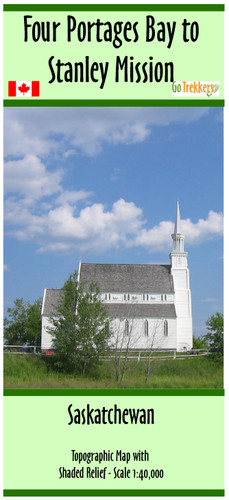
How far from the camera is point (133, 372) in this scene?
3234 centimetres

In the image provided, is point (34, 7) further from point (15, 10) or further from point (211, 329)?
point (211, 329)

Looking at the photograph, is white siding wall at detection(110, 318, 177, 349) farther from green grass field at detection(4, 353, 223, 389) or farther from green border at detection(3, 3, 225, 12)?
green border at detection(3, 3, 225, 12)

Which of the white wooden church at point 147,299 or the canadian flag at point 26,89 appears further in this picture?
the white wooden church at point 147,299

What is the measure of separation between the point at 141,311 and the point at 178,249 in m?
9.54

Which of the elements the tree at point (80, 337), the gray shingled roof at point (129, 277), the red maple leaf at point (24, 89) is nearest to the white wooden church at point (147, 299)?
the gray shingled roof at point (129, 277)

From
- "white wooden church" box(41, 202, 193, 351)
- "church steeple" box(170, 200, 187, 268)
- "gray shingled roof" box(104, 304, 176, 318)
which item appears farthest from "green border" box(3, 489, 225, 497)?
"church steeple" box(170, 200, 187, 268)

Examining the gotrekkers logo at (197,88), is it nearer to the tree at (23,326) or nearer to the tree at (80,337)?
the tree at (80,337)

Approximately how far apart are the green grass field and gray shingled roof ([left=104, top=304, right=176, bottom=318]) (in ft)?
29.0

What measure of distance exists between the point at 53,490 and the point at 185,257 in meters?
41.9

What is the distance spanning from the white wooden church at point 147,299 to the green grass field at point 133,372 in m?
7.64

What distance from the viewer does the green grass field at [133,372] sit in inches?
1156

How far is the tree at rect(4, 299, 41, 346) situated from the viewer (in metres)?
45.7

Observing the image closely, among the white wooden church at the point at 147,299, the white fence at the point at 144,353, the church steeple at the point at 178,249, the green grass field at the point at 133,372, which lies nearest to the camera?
the green grass field at the point at 133,372

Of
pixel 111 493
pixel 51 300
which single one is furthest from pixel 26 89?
pixel 51 300
